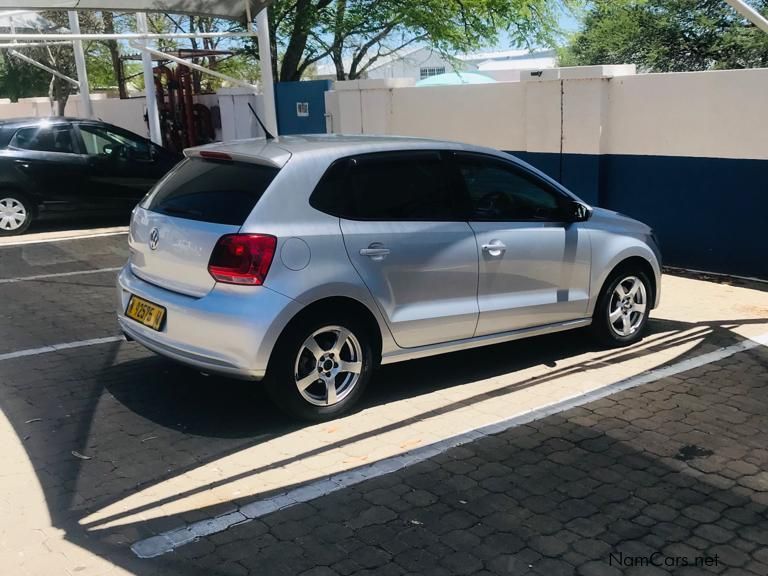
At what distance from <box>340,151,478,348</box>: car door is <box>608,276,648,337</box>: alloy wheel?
4.65ft

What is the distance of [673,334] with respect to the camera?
22.5 ft

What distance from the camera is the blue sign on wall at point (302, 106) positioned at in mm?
14266

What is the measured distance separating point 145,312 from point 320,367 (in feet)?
3.84

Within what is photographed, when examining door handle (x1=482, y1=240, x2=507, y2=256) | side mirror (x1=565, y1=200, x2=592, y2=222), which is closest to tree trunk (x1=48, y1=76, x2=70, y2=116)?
side mirror (x1=565, y1=200, x2=592, y2=222)

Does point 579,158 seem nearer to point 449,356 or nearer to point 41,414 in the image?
point 449,356

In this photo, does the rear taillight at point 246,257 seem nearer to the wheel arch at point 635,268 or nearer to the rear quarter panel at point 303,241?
the rear quarter panel at point 303,241

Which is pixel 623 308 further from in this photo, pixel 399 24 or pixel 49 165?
pixel 399 24

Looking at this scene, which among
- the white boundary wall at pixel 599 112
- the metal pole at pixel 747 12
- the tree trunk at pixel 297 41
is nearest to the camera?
the metal pole at pixel 747 12

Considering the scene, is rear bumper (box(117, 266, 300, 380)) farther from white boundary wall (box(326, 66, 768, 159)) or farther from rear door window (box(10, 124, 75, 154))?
rear door window (box(10, 124, 75, 154))

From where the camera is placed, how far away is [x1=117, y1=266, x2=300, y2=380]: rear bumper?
468 cm

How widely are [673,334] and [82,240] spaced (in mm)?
8209

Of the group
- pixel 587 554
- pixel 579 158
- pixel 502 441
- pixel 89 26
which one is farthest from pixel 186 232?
pixel 89 26

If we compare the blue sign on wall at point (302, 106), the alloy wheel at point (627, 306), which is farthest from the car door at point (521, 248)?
the blue sign on wall at point (302, 106)

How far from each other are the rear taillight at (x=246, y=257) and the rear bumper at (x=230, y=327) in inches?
2.2
